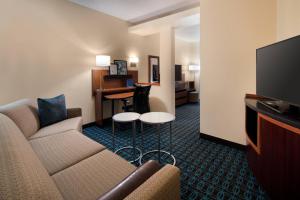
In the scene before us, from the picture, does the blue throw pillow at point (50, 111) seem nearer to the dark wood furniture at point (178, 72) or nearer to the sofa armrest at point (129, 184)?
the sofa armrest at point (129, 184)

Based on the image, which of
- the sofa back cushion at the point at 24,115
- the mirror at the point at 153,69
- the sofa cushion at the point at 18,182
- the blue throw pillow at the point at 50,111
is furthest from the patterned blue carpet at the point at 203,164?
the mirror at the point at 153,69

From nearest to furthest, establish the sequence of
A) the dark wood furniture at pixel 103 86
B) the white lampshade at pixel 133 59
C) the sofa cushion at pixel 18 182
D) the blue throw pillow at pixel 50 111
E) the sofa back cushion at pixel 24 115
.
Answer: the sofa cushion at pixel 18 182, the sofa back cushion at pixel 24 115, the blue throw pillow at pixel 50 111, the dark wood furniture at pixel 103 86, the white lampshade at pixel 133 59

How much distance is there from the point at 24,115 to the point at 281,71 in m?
2.80

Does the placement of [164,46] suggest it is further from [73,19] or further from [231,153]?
[231,153]

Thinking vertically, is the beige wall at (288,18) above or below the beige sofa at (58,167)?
above

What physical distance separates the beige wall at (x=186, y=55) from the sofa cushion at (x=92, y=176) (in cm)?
596

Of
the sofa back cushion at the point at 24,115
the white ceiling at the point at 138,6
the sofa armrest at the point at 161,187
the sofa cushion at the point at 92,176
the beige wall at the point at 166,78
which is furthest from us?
the beige wall at the point at 166,78

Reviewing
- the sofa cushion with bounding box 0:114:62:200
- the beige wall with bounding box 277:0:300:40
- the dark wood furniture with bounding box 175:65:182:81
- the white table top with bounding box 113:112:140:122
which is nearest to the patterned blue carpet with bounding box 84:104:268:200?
the white table top with bounding box 113:112:140:122

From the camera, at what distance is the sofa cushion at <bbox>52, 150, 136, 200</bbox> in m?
1.00

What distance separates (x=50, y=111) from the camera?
2330mm

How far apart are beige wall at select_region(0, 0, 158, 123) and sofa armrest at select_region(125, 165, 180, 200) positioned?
3.00 m

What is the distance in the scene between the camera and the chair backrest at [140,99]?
3.40 meters

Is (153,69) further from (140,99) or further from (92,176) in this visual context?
(92,176)

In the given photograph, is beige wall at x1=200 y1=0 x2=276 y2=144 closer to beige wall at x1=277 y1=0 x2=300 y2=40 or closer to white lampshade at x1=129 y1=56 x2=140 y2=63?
beige wall at x1=277 y1=0 x2=300 y2=40
